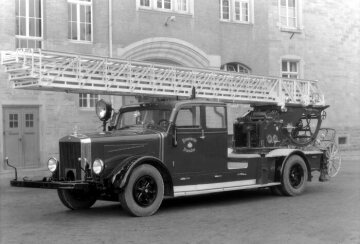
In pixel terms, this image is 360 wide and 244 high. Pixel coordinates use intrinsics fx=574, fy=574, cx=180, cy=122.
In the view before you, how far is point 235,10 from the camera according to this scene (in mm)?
24875

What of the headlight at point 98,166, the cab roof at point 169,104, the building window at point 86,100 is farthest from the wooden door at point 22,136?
the headlight at point 98,166

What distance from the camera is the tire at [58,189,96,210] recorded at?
10.3 meters

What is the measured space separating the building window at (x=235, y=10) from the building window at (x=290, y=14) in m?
2.40

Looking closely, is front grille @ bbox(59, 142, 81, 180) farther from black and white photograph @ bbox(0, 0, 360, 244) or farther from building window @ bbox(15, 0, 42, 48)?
building window @ bbox(15, 0, 42, 48)

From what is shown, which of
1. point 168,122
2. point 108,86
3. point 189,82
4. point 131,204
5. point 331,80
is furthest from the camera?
point 331,80

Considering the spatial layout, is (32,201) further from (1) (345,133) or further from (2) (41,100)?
(1) (345,133)

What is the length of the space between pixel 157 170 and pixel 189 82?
3138 mm

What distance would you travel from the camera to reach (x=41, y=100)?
19.3 metres

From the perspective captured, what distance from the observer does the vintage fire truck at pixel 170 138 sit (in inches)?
371

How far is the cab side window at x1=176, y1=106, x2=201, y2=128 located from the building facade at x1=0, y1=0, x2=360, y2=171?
17.1ft

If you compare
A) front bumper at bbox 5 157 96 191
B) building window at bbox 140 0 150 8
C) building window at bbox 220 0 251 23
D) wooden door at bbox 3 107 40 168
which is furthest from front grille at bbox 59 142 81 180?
building window at bbox 220 0 251 23

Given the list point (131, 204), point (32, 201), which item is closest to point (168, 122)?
point (131, 204)

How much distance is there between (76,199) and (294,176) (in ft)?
15.6

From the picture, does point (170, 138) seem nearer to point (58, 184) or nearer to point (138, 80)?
point (138, 80)
